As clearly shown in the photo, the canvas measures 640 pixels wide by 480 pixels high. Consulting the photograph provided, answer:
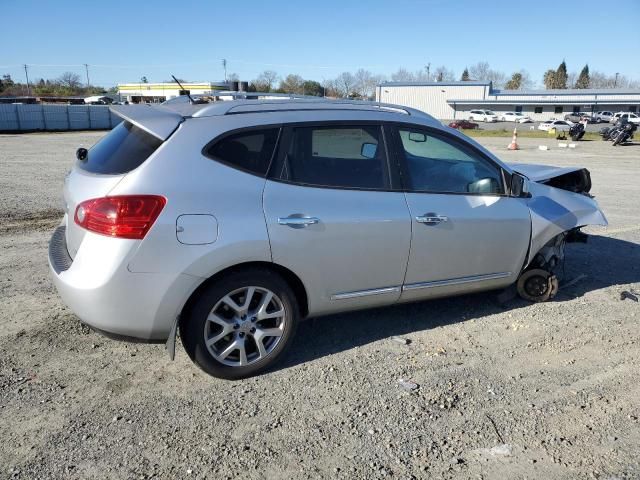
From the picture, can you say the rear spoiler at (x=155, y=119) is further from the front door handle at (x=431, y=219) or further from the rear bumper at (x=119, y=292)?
the front door handle at (x=431, y=219)

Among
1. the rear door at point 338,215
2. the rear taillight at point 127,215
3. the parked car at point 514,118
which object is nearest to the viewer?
the rear taillight at point 127,215

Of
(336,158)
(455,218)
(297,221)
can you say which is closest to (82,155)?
(297,221)

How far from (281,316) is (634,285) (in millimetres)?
4114

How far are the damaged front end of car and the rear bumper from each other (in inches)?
120

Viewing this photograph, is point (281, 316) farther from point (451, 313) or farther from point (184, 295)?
point (451, 313)

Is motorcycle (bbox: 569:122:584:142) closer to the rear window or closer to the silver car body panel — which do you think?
the silver car body panel

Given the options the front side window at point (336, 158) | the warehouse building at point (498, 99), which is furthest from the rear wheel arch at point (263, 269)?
the warehouse building at point (498, 99)

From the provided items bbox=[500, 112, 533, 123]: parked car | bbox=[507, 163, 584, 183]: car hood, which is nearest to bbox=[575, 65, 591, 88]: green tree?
bbox=[500, 112, 533, 123]: parked car

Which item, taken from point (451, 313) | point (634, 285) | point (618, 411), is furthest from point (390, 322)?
point (634, 285)

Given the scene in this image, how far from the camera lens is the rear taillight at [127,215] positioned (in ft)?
10.0

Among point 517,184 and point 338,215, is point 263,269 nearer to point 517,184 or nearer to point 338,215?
point 338,215

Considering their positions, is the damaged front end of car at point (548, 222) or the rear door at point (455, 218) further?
the damaged front end of car at point (548, 222)

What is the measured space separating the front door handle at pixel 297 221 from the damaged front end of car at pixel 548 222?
7.07 ft

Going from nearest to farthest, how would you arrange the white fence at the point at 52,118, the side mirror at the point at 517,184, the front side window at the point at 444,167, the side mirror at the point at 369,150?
1. the side mirror at the point at 369,150
2. the front side window at the point at 444,167
3. the side mirror at the point at 517,184
4. the white fence at the point at 52,118
